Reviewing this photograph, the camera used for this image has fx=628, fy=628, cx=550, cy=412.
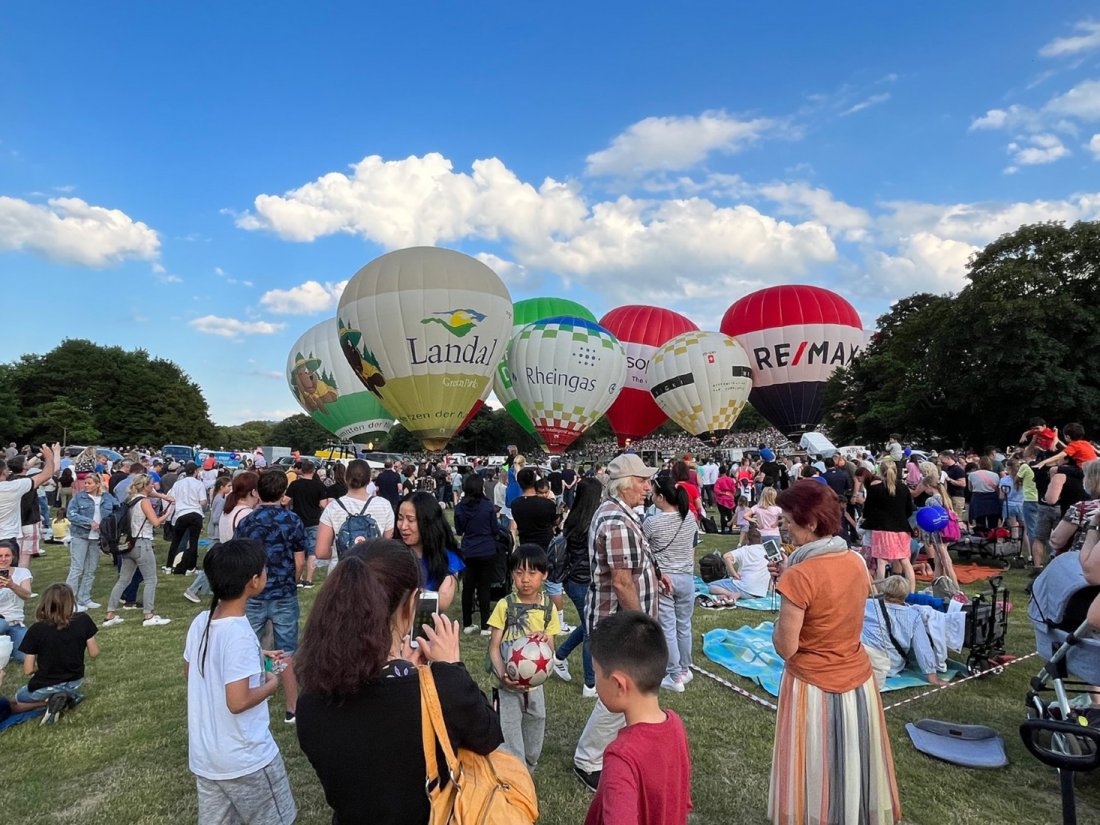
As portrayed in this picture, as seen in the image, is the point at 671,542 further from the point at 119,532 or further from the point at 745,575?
the point at 119,532

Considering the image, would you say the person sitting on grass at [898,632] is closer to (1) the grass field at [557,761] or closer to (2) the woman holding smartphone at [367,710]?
(1) the grass field at [557,761]

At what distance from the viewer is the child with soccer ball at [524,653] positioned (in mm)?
2926

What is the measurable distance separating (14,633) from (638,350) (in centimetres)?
3088

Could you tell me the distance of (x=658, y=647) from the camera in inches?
77.4

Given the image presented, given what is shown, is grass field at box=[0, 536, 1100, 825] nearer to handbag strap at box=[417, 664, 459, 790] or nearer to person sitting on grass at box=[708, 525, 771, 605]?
handbag strap at box=[417, 664, 459, 790]

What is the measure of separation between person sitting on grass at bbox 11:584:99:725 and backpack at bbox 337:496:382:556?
1.94 metres

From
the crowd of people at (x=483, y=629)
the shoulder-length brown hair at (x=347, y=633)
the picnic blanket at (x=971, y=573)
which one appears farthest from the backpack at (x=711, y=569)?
the shoulder-length brown hair at (x=347, y=633)

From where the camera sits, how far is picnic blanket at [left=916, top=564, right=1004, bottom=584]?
8.79 metres

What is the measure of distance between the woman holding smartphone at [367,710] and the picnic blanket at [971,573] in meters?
9.07

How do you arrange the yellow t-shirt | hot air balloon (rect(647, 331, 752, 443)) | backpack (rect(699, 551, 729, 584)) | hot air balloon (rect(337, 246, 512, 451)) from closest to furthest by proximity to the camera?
the yellow t-shirt
backpack (rect(699, 551, 729, 584))
hot air balloon (rect(337, 246, 512, 451))
hot air balloon (rect(647, 331, 752, 443))

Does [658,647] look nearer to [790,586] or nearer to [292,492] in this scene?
[790,586]

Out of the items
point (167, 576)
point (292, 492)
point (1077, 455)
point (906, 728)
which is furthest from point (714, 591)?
point (167, 576)

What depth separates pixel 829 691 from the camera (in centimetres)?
276

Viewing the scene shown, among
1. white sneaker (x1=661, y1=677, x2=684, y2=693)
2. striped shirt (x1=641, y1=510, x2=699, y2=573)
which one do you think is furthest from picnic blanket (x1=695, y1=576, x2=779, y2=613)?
striped shirt (x1=641, y1=510, x2=699, y2=573)
